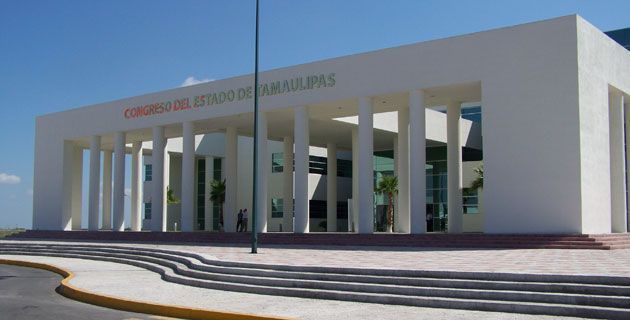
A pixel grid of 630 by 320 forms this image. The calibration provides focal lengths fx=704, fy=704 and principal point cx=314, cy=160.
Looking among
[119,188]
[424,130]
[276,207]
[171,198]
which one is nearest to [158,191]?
[119,188]

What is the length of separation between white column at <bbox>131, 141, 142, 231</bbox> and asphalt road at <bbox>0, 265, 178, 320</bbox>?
22241 mm

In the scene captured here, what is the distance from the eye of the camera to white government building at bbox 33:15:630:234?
80.2ft

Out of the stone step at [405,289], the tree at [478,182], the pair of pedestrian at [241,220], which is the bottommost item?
the stone step at [405,289]

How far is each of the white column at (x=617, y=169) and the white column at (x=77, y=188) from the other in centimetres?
3316

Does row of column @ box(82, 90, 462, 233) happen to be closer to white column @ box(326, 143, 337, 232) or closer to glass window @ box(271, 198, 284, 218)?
white column @ box(326, 143, 337, 232)

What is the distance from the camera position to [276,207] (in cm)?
5031

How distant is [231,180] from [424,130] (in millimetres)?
13895

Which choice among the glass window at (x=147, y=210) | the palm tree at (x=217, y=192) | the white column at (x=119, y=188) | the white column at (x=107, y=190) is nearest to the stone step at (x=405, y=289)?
the white column at (x=119, y=188)

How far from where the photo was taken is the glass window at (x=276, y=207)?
50094 mm

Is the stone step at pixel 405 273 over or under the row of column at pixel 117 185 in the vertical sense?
under

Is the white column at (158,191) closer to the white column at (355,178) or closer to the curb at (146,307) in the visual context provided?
the white column at (355,178)

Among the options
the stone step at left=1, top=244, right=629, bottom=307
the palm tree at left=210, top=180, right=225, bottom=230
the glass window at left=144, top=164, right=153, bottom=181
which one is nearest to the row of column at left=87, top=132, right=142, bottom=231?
the palm tree at left=210, top=180, right=225, bottom=230

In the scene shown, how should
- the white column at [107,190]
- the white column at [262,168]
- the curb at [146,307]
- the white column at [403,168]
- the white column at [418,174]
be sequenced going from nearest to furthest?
the curb at [146,307] < the white column at [418,174] < the white column at [403,168] < the white column at [262,168] < the white column at [107,190]

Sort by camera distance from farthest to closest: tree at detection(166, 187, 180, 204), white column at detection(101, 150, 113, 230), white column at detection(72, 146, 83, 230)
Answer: tree at detection(166, 187, 180, 204) < white column at detection(101, 150, 113, 230) < white column at detection(72, 146, 83, 230)
